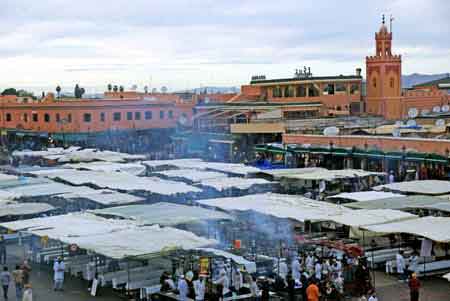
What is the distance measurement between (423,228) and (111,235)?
20.8ft

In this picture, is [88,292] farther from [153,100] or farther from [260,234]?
[153,100]

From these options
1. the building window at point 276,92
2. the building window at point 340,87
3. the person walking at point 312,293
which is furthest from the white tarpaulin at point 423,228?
the building window at point 276,92

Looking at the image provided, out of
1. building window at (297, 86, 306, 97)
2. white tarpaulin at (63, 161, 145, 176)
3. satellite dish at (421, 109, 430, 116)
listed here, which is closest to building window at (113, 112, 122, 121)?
building window at (297, 86, 306, 97)

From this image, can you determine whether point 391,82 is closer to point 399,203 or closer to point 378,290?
point 399,203

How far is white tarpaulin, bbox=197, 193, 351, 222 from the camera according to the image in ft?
56.9

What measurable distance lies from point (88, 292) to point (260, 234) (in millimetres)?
4977

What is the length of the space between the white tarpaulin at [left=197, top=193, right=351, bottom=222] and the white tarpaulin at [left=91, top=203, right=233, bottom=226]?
3.26 feet

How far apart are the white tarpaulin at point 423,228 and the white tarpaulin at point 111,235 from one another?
3.78 metres

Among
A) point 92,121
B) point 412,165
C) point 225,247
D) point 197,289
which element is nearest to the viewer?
point 197,289

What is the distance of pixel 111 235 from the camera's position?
50.0 feet

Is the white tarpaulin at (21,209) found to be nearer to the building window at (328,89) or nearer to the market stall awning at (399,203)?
the market stall awning at (399,203)

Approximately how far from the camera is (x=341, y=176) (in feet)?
81.0

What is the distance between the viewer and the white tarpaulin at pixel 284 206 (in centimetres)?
1734

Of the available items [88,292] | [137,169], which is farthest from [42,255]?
[137,169]
